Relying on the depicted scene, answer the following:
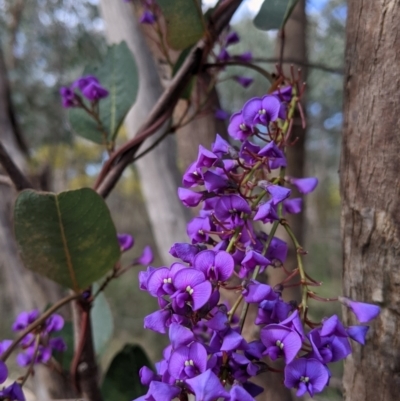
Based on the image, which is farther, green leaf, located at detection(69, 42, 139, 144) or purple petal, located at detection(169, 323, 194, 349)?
green leaf, located at detection(69, 42, 139, 144)

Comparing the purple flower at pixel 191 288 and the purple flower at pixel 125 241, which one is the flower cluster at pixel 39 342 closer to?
the purple flower at pixel 125 241

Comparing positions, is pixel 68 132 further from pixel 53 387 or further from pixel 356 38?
pixel 356 38

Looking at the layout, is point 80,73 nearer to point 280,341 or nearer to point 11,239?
point 11,239

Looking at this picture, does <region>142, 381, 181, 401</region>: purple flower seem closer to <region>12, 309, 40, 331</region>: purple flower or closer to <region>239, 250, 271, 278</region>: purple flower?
<region>239, 250, 271, 278</region>: purple flower

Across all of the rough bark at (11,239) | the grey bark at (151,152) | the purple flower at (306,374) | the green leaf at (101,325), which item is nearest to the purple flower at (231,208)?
the purple flower at (306,374)

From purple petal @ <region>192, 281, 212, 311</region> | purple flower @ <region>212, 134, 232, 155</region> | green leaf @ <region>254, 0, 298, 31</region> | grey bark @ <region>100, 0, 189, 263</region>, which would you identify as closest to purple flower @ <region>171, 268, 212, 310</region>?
purple petal @ <region>192, 281, 212, 311</region>

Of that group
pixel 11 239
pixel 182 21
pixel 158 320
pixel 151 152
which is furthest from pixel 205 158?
pixel 11 239
